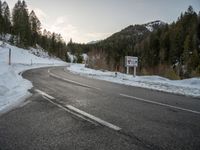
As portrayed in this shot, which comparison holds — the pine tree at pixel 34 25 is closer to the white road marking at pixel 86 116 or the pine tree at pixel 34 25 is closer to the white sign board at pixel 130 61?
the white sign board at pixel 130 61

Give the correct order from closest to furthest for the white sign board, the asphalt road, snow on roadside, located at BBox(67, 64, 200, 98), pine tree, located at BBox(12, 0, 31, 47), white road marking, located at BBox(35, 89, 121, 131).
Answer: the asphalt road
white road marking, located at BBox(35, 89, 121, 131)
snow on roadside, located at BBox(67, 64, 200, 98)
the white sign board
pine tree, located at BBox(12, 0, 31, 47)

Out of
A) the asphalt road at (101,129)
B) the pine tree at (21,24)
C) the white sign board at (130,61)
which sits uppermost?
the pine tree at (21,24)

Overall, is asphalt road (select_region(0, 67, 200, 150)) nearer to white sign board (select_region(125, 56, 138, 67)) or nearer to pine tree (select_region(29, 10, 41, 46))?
white sign board (select_region(125, 56, 138, 67))

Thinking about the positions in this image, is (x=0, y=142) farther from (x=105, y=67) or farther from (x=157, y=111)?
(x=105, y=67)

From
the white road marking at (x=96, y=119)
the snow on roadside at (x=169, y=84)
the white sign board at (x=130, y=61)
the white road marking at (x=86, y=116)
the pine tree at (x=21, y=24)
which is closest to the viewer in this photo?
the white road marking at (x=96, y=119)

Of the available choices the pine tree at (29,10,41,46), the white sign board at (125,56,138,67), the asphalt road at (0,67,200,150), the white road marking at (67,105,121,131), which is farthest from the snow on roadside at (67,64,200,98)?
the pine tree at (29,10,41,46)

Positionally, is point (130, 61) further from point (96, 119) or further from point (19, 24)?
point (19, 24)

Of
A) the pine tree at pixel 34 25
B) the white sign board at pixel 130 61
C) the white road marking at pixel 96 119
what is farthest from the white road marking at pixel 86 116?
the pine tree at pixel 34 25

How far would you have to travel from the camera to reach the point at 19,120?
5.16 metres

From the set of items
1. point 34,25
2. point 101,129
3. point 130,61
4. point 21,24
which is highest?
point 34,25

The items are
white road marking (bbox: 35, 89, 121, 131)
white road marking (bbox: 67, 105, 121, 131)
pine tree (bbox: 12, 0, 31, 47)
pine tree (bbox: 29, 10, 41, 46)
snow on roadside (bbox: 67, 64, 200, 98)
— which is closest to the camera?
white road marking (bbox: 67, 105, 121, 131)

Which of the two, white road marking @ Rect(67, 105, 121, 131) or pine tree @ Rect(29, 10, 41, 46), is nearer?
white road marking @ Rect(67, 105, 121, 131)

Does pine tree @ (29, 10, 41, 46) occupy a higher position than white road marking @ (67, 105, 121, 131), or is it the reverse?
pine tree @ (29, 10, 41, 46)

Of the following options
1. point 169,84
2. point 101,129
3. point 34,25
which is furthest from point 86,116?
point 34,25
